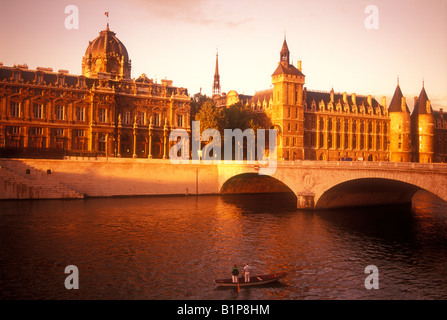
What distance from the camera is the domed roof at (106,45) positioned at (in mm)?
105812

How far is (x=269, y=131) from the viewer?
106m

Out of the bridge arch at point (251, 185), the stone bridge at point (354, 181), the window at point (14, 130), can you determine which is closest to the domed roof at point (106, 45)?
the window at point (14, 130)

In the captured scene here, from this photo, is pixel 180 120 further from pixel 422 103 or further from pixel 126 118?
pixel 422 103

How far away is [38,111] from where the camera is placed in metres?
88.2

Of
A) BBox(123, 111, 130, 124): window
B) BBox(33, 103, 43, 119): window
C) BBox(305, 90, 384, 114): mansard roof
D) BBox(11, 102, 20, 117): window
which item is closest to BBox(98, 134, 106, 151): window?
BBox(123, 111, 130, 124): window

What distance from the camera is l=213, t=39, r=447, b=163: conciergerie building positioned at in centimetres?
10938

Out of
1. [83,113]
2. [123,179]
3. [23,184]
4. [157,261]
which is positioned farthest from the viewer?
[83,113]

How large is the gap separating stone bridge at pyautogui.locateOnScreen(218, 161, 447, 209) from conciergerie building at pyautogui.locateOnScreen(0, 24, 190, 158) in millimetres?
30779

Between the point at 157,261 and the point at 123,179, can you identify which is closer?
the point at 157,261

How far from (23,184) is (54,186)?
4513 millimetres
